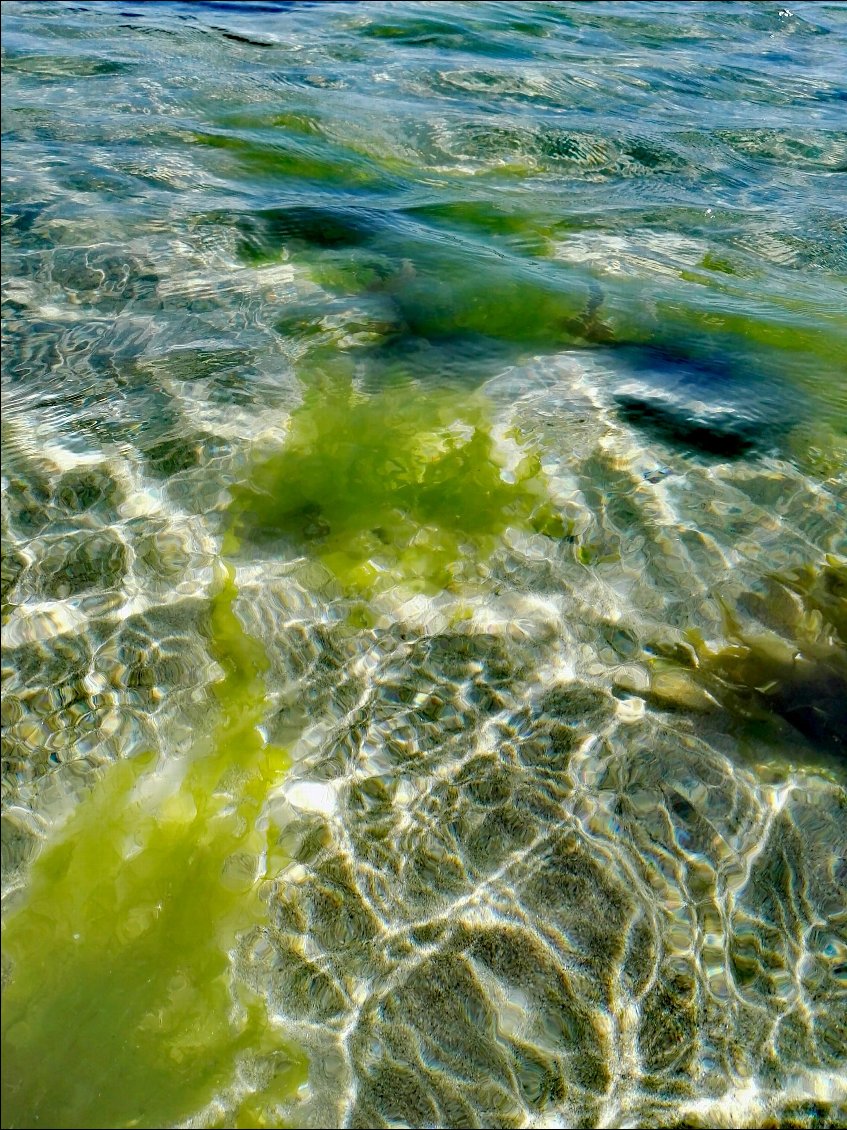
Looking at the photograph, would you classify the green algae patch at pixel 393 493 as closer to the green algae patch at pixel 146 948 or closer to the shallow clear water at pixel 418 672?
the shallow clear water at pixel 418 672

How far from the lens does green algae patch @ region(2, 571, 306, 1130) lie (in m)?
2.18

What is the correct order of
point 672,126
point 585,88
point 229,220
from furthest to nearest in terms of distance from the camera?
1. point 585,88
2. point 672,126
3. point 229,220

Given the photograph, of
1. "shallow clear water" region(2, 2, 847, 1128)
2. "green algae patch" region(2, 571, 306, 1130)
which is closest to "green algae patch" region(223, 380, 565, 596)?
"shallow clear water" region(2, 2, 847, 1128)

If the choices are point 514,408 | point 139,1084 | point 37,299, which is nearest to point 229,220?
point 37,299

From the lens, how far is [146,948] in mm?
2414

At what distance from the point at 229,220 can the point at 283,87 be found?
4111 mm

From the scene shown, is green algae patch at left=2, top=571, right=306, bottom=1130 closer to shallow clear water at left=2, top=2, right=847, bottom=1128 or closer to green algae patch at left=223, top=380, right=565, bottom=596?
shallow clear water at left=2, top=2, right=847, bottom=1128

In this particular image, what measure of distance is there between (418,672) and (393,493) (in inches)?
36.0

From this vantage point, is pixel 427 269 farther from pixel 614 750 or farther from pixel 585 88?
pixel 585 88

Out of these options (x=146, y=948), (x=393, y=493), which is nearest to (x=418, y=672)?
(x=393, y=493)

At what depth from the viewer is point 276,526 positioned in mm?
3488

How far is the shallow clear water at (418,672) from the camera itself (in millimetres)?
2291

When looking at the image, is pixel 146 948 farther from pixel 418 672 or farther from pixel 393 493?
pixel 393 493

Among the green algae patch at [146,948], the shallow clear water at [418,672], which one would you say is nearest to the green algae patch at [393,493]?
the shallow clear water at [418,672]
